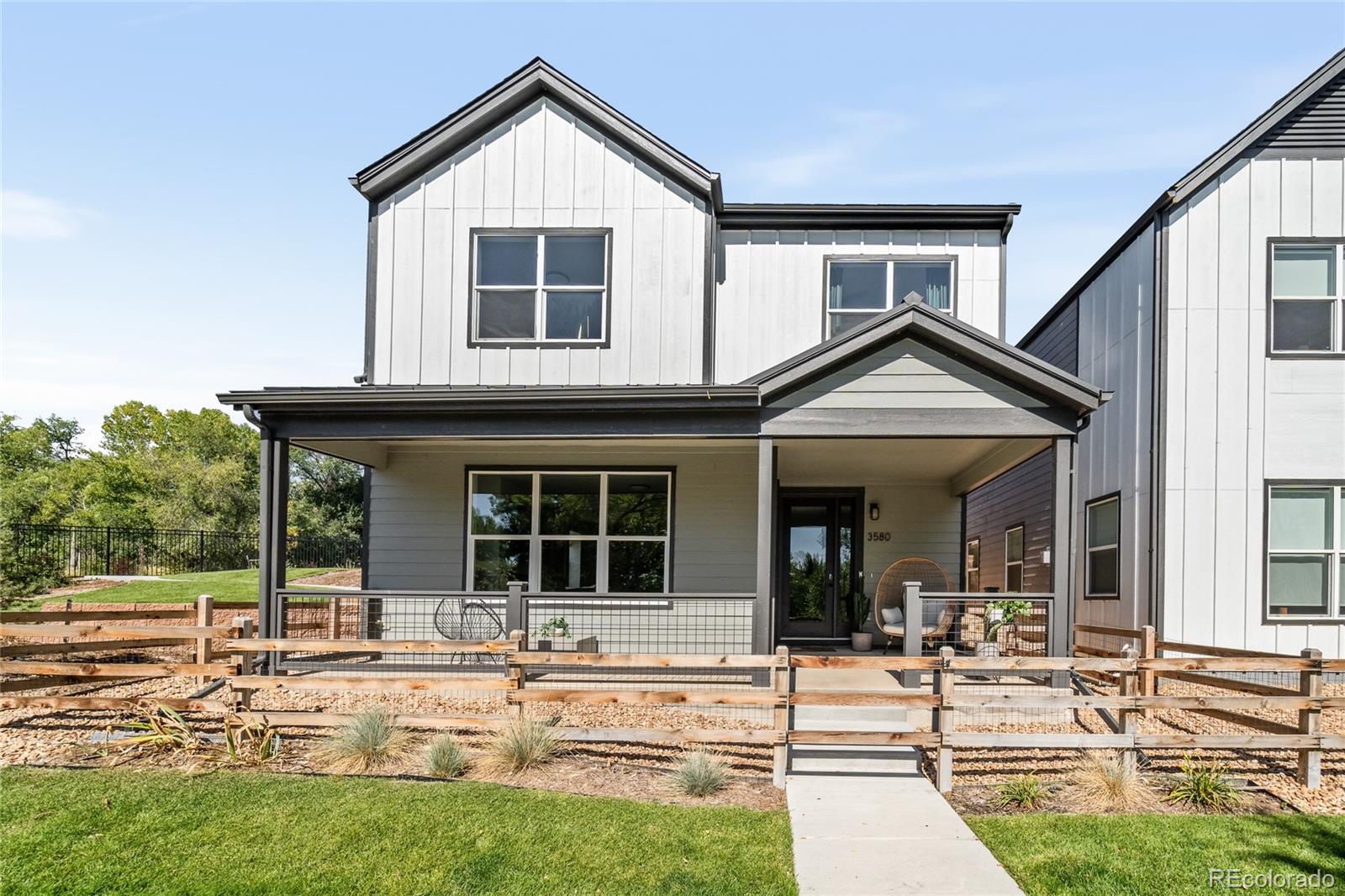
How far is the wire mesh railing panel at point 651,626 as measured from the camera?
1193 centimetres

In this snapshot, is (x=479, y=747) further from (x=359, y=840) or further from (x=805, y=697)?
(x=805, y=697)

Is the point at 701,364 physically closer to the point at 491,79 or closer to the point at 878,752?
the point at 491,79

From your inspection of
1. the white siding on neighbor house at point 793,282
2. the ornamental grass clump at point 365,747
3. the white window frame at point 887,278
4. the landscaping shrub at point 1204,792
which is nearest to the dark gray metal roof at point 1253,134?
the white siding on neighbor house at point 793,282

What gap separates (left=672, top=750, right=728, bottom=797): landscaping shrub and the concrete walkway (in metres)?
0.55

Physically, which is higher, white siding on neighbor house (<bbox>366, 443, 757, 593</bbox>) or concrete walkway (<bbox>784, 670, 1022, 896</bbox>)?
white siding on neighbor house (<bbox>366, 443, 757, 593</bbox>)

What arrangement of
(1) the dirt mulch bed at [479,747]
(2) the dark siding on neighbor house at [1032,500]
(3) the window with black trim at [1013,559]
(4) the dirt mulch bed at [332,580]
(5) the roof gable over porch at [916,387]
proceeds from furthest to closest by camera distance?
(4) the dirt mulch bed at [332,580]
(3) the window with black trim at [1013,559]
(2) the dark siding on neighbor house at [1032,500]
(5) the roof gable over porch at [916,387]
(1) the dirt mulch bed at [479,747]

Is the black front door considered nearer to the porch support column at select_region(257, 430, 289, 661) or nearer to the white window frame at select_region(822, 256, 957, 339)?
the white window frame at select_region(822, 256, 957, 339)

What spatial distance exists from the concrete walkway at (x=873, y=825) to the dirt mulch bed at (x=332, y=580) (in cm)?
1870

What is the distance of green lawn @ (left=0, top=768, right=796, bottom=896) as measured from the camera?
5.26 m

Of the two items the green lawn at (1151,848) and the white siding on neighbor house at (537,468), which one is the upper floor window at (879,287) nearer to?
the white siding on neighbor house at (537,468)

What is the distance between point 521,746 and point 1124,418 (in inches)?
379

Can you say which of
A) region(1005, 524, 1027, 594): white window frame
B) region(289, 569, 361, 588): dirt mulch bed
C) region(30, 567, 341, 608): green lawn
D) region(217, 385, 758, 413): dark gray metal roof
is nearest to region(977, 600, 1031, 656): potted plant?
region(217, 385, 758, 413): dark gray metal roof

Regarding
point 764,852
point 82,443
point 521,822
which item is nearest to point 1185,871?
point 764,852

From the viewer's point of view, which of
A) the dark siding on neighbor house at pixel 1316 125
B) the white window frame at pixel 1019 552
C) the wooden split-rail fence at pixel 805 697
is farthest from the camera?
the white window frame at pixel 1019 552
